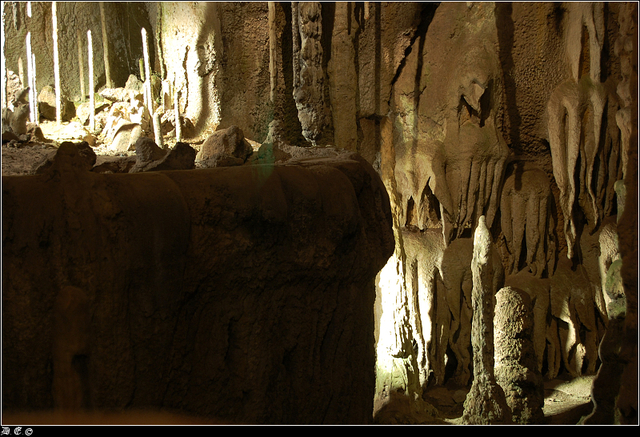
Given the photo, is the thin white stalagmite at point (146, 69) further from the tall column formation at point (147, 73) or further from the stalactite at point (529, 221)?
the stalactite at point (529, 221)

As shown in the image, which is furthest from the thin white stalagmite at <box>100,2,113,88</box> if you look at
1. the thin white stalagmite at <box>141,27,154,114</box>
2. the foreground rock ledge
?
the foreground rock ledge

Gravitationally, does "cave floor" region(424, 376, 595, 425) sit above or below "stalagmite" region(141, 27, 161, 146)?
below

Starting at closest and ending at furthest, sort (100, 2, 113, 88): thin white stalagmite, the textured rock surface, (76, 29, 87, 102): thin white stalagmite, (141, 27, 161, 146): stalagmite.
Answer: the textured rock surface
(141, 27, 161, 146): stalagmite
(76, 29, 87, 102): thin white stalagmite
(100, 2, 113, 88): thin white stalagmite

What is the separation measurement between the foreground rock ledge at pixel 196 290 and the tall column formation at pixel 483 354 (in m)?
1.72

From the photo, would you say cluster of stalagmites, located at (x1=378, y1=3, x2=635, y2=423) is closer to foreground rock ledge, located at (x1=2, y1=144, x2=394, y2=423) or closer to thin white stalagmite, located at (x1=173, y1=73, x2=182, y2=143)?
thin white stalagmite, located at (x1=173, y1=73, x2=182, y2=143)

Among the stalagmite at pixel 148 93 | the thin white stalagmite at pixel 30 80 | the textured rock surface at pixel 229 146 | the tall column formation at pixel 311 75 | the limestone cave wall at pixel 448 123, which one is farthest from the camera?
the limestone cave wall at pixel 448 123

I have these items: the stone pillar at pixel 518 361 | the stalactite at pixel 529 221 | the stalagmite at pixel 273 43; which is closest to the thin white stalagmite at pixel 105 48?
the stalagmite at pixel 273 43

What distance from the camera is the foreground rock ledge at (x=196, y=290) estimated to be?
158 centimetres

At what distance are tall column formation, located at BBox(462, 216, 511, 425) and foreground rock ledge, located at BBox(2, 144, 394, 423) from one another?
172cm

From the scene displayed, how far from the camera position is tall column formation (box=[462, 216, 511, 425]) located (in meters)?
3.80

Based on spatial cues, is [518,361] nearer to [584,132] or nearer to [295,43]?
[584,132]

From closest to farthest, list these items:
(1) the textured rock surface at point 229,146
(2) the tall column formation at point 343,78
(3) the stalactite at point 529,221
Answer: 1. (1) the textured rock surface at point 229,146
2. (2) the tall column formation at point 343,78
3. (3) the stalactite at point 529,221

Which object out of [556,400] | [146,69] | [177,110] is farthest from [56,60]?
[556,400]
